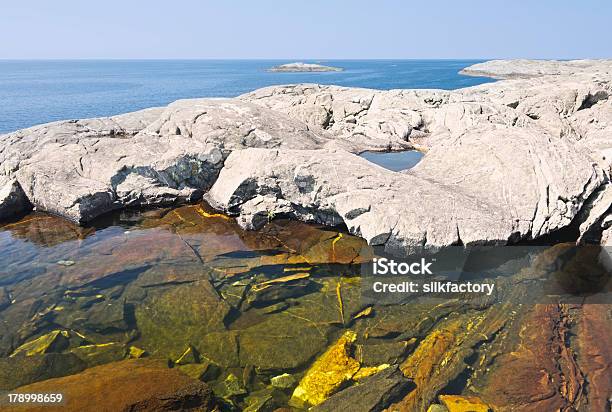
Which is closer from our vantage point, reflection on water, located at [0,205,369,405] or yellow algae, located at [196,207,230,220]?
reflection on water, located at [0,205,369,405]

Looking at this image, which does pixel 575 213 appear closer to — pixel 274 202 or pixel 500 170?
pixel 500 170

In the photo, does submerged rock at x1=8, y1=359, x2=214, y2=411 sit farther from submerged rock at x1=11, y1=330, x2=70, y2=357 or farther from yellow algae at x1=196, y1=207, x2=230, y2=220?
yellow algae at x1=196, y1=207, x2=230, y2=220

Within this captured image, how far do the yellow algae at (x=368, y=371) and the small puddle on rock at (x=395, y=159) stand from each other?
14667 millimetres

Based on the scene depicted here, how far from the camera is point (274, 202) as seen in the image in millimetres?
19578

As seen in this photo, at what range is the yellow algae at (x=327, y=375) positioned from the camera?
9547mm

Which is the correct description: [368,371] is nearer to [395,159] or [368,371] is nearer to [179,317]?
[179,317]

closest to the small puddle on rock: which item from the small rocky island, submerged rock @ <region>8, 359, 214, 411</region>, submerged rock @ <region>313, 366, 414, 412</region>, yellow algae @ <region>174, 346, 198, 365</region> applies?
the small rocky island

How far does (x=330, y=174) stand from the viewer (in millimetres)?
17422

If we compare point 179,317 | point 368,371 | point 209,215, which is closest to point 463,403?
point 368,371

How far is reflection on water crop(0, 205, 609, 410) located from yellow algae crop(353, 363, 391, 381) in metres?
0.03

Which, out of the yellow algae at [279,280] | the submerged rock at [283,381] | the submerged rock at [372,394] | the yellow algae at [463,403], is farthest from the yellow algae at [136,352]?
the yellow algae at [463,403]

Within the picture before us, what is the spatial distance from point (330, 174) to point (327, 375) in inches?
368

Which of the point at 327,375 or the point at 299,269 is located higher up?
the point at 299,269

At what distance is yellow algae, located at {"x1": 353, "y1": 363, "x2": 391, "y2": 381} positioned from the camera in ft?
33.3
